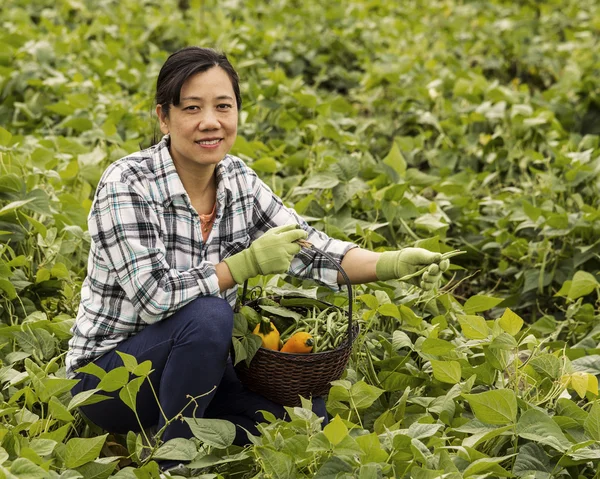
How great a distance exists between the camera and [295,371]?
6.11 feet

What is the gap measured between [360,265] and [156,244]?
18.7 inches

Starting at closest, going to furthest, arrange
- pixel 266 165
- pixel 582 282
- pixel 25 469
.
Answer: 1. pixel 25 469
2. pixel 582 282
3. pixel 266 165

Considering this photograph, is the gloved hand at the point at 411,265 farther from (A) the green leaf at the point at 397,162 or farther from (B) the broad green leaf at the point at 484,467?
(A) the green leaf at the point at 397,162

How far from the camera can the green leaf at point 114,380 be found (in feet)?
5.78

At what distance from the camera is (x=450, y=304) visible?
2.45 meters

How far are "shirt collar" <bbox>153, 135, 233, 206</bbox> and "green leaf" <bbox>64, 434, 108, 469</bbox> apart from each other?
1.79 ft

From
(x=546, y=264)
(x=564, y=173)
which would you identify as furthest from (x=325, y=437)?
(x=564, y=173)

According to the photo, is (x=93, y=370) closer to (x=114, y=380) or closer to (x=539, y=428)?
(x=114, y=380)

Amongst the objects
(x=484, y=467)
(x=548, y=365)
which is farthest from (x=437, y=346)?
(x=484, y=467)

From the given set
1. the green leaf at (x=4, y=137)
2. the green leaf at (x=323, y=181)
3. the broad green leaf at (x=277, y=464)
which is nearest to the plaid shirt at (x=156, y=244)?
the broad green leaf at (x=277, y=464)

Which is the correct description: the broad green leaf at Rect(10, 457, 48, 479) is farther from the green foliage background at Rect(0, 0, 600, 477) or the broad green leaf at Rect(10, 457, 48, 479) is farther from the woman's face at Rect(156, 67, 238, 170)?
the woman's face at Rect(156, 67, 238, 170)

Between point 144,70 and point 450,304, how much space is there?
2593 millimetres

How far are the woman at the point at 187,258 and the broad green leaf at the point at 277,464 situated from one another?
0.21 m

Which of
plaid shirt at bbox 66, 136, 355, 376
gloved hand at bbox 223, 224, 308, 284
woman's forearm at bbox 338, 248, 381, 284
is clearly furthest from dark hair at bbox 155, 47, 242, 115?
woman's forearm at bbox 338, 248, 381, 284
